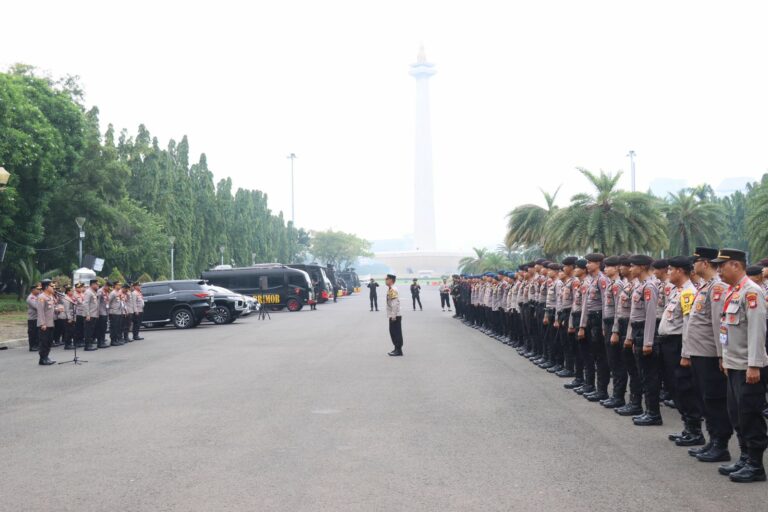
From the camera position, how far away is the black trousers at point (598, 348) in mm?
10398

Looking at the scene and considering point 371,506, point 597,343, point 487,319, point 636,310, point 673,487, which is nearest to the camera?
point 371,506

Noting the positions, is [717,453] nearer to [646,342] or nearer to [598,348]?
[646,342]

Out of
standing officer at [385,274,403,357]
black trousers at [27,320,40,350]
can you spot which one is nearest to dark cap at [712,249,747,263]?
standing officer at [385,274,403,357]

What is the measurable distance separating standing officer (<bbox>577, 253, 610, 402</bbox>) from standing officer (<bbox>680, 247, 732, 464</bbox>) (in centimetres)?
302

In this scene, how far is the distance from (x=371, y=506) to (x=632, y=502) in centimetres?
194

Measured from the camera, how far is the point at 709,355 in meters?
7.11

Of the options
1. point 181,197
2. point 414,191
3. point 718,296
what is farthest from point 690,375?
point 414,191

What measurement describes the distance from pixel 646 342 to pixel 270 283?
3228 cm

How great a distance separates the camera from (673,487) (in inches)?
239

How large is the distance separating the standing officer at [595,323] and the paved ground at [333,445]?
0.46m

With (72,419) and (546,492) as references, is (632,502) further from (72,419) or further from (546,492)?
(72,419)

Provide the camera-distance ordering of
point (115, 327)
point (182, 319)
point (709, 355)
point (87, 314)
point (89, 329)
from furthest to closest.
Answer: point (182, 319) → point (115, 327) → point (89, 329) → point (87, 314) → point (709, 355)

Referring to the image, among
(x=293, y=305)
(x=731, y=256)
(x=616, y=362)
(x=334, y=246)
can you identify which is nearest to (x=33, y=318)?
(x=616, y=362)

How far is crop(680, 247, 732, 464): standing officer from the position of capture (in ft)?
23.0
